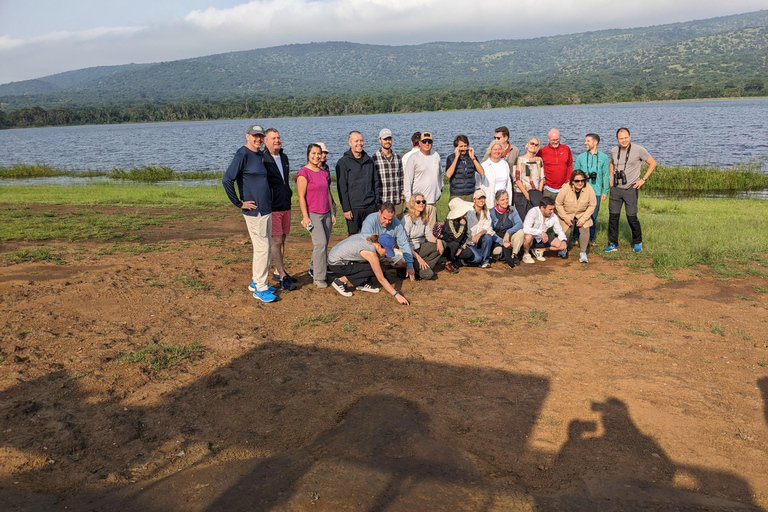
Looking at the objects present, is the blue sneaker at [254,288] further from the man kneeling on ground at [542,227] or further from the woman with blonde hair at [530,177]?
the woman with blonde hair at [530,177]

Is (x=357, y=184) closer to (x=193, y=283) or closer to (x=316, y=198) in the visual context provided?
(x=316, y=198)

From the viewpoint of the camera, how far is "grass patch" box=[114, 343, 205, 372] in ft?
17.3

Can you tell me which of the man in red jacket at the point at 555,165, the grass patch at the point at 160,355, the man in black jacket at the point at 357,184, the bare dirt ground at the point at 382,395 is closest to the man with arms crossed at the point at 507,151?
the man in red jacket at the point at 555,165

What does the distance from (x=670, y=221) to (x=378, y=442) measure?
1001 cm

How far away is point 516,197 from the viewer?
31.8 ft

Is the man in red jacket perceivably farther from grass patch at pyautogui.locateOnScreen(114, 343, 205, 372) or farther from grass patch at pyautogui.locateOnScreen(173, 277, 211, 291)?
grass patch at pyautogui.locateOnScreen(114, 343, 205, 372)

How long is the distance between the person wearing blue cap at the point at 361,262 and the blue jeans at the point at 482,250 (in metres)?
1.81

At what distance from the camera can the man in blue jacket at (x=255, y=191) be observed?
6535mm

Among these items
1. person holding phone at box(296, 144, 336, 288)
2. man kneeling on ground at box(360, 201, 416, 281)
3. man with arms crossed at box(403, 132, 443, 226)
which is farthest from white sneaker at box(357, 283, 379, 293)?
man with arms crossed at box(403, 132, 443, 226)

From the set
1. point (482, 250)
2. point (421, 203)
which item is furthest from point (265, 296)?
point (482, 250)

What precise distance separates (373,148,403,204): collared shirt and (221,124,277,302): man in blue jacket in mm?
1855

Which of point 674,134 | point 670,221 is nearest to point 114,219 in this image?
point 670,221

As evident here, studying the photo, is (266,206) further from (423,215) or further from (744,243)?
(744,243)

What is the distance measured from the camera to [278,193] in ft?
23.4
